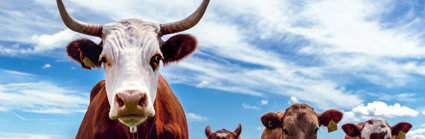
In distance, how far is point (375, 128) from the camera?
39.0 ft

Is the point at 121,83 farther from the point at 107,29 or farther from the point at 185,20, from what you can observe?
the point at 185,20

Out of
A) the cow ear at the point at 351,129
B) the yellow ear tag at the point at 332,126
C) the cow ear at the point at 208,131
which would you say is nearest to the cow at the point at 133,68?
the yellow ear tag at the point at 332,126

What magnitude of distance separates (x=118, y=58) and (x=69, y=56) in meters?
1.60

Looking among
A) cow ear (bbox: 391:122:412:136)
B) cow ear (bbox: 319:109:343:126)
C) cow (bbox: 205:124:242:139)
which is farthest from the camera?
cow ear (bbox: 391:122:412:136)

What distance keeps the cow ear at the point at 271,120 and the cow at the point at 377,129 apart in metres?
3.70

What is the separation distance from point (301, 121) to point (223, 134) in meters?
3.44

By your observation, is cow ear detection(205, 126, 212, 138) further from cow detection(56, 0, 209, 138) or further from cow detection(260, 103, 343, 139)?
cow detection(56, 0, 209, 138)

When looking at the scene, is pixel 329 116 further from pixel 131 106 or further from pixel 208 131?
pixel 131 106

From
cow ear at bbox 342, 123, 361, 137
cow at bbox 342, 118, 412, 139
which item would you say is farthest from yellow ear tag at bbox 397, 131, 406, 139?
cow ear at bbox 342, 123, 361, 137

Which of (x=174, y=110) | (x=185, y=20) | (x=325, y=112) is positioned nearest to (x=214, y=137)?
(x=325, y=112)

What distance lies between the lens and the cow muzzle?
13.4 ft

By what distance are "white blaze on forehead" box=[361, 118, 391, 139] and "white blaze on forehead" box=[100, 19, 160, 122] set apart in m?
8.91

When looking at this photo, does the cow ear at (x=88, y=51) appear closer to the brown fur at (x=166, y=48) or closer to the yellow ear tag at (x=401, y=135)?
the brown fur at (x=166, y=48)

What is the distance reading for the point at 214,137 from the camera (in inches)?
462
